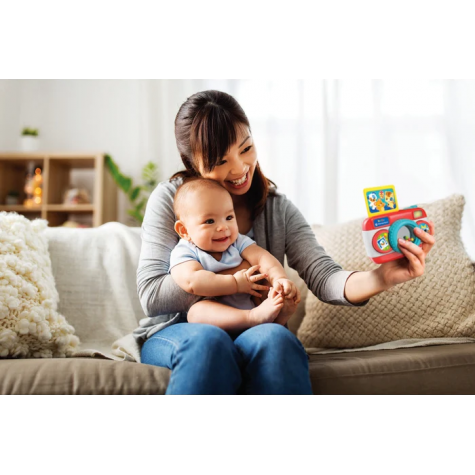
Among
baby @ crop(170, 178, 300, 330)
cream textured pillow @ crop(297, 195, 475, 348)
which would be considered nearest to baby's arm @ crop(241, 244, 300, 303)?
baby @ crop(170, 178, 300, 330)

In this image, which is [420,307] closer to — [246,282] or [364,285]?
[364,285]

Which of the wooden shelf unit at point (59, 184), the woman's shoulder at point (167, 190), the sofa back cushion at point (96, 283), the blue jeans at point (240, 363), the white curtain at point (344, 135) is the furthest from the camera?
the wooden shelf unit at point (59, 184)

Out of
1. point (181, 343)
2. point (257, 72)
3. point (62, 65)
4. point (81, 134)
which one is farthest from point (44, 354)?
point (81, 134)

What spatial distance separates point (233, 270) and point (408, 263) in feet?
1.17

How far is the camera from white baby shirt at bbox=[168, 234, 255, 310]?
104cm

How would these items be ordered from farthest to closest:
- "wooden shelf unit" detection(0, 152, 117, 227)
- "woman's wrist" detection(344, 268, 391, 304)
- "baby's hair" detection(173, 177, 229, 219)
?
"wooden shelf unit" detection(0, 152, 117, 227) → "baby's hair" detection(173, 177, 229, 219) → "woman's wrist" detection(344, 268, 391, 304)

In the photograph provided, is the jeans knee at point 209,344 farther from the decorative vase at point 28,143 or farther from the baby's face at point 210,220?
the decorative vase at point 28,143

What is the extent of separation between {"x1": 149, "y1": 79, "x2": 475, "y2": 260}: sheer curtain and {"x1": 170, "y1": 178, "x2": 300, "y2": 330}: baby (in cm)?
167

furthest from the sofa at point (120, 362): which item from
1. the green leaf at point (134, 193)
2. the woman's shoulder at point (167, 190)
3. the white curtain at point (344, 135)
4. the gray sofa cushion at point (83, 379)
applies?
the green leaf at point (134, 193)

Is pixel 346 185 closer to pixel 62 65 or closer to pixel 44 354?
pixel 62 65

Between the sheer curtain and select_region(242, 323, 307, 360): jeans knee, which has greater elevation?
the sheer curtain

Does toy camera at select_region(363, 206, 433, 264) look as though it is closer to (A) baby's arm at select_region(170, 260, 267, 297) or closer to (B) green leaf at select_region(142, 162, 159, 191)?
(A) baby's arm at select_region(170, 260, 267, 297)

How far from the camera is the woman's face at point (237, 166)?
1.08 metres
